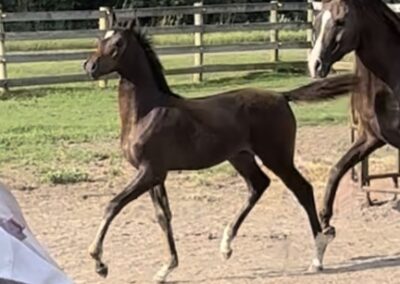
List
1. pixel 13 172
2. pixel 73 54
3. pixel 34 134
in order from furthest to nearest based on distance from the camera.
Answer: pixel 73 54, pixel 34 134, pixel 13 172

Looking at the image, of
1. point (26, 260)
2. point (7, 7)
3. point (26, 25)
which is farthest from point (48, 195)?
point (7, 7)

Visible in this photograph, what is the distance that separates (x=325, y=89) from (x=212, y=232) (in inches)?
59.4

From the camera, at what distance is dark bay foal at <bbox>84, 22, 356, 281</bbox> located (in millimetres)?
6371

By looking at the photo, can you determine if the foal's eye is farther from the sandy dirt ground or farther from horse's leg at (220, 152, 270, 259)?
the sandy dirt ground

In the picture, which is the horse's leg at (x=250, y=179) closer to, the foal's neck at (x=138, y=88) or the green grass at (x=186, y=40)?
the foal's neck at (x=138, y=88)

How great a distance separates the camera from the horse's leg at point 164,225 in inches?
255

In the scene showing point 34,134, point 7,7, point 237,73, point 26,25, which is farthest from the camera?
point 7,7

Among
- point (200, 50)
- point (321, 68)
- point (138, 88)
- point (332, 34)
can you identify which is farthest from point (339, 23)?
point (200, 50)

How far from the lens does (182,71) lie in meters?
18.8

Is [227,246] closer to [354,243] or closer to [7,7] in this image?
[354,243]

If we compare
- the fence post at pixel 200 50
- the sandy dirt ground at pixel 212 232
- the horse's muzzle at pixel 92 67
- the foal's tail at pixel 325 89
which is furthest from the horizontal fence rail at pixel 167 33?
the horse's muzzle at pixel 92 67

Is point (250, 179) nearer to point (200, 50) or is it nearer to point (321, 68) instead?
point (321, 68)

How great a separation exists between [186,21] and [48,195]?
23992 millimetres

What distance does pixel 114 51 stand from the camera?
21.3ft
